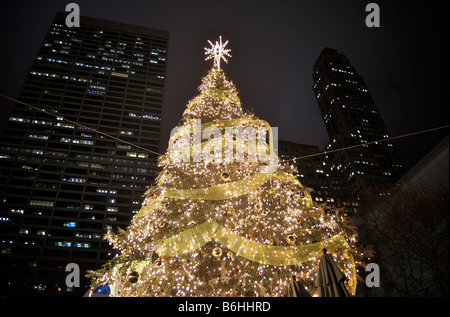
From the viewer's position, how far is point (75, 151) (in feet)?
251

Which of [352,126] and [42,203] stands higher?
[352,126]

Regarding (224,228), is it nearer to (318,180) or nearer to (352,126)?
(318,180)

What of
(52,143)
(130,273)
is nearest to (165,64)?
(52,143)

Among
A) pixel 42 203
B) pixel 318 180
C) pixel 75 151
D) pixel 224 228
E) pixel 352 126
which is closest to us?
pixel 224 228

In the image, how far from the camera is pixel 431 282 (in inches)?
338

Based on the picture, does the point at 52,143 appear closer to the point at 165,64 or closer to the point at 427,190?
the point at 165,64

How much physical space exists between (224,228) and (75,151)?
86639 millimetres

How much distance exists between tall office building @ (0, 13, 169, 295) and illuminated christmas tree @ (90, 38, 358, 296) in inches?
1701

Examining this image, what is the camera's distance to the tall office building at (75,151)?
6034 centimetres

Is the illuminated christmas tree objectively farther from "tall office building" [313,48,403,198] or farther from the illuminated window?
the illuminated window

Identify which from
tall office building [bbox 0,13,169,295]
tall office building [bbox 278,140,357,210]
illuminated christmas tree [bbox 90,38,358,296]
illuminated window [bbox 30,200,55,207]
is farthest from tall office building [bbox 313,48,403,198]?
illuminated window [bbox 30,200,55,207]

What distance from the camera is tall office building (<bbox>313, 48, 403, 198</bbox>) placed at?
274ft

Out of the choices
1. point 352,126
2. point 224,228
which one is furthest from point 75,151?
point 352,126

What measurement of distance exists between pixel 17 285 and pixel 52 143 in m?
43.3
